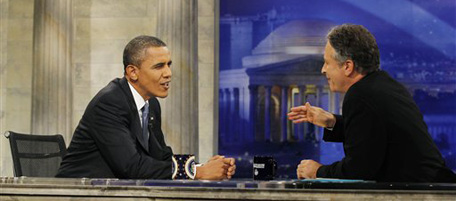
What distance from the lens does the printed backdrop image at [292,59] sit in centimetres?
1229

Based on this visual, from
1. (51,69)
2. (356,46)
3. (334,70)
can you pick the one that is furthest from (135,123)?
(51,69)

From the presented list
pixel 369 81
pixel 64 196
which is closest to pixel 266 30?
pixel 369 81

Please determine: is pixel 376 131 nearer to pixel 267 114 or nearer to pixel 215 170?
pixel 215 170

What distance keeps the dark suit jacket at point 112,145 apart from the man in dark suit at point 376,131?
2.38 feet

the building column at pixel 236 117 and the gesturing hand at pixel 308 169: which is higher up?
the building column at pixel 236 117

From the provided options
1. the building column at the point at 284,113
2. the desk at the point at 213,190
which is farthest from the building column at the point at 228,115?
the desk at the point at 213,190

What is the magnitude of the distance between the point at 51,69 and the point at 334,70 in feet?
25.4

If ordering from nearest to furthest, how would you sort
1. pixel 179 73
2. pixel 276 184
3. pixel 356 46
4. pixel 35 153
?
1. pixel 276 184
2. pixel 356 46
3. pixel 35 153
4. pixel 179 73

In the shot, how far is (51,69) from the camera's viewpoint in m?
10.8

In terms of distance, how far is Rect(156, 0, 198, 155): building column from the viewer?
10.5m

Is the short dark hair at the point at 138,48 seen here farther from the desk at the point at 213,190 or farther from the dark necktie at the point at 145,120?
the desk at the point at 213,190

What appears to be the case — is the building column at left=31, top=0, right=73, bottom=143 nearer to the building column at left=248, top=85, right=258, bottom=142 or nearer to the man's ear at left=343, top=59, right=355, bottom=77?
the building column at left=248, top=85, right=258, bottom=142

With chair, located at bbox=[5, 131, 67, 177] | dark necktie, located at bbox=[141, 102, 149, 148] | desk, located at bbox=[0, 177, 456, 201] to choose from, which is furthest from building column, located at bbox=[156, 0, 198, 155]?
desk, located at bbox=[0, 177, 456, 201]

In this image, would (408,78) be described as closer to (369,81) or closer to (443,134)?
(443,134)
